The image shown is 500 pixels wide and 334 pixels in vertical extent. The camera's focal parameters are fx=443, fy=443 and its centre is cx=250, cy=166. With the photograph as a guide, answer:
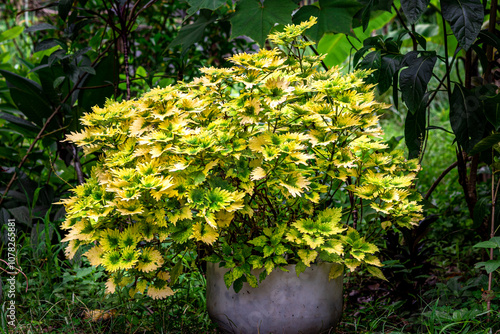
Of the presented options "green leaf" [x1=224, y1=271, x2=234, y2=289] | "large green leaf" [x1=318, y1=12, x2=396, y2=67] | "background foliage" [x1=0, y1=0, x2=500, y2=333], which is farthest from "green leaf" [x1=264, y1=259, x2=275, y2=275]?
"large green leaf" [x1=318, y1=12, x2=396, y2=67]

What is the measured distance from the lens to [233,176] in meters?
1.31

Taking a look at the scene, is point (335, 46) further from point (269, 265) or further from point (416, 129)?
point (269, 265)

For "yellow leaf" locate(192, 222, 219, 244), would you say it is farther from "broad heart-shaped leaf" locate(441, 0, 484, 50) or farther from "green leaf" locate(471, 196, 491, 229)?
"green leaf" locate(471, 196, 491, 229)

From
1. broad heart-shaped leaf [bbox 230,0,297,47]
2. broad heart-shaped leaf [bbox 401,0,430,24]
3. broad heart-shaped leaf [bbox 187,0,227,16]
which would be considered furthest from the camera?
broad heart-shaped leaf [bbox 230,0,297,47]

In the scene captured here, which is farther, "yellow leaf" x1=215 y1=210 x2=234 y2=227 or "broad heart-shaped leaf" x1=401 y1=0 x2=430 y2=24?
"broad heart-shaped leaf" x1=401 y1=0 x2=430 y2=24

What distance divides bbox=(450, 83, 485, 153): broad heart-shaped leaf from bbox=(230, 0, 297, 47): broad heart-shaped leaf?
75cm

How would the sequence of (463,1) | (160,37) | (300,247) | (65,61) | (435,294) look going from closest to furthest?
(300,247) < (463,1) < (435,294) < (65,61) < (160,37)

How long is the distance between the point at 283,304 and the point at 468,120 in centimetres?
97

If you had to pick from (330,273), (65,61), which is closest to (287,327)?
(330,273)

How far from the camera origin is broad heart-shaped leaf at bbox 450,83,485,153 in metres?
1.64

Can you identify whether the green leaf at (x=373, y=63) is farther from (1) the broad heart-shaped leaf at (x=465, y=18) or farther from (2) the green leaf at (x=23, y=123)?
(2) the green leaf at (x=23, y=123)

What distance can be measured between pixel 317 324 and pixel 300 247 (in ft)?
0.87

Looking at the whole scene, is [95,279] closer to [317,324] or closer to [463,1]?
[317,324]

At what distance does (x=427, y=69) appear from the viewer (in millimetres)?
1594
